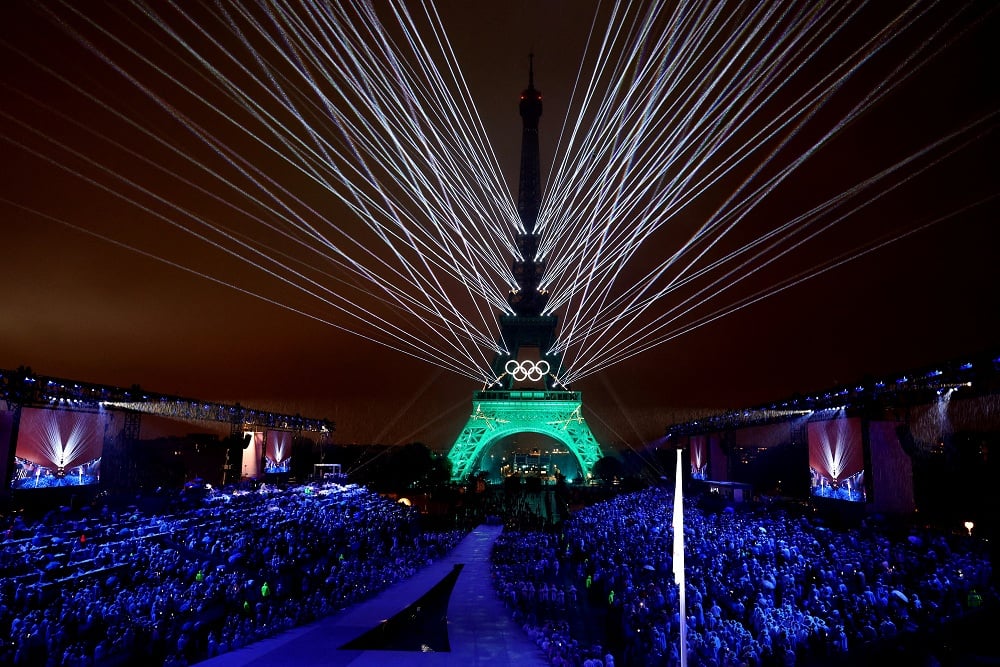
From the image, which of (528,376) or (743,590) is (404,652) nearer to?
(743,590)

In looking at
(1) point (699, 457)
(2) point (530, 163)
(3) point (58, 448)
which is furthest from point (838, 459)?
(2) point (530, 163)

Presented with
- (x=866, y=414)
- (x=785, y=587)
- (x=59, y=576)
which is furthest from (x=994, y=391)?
(x=59, y=576)

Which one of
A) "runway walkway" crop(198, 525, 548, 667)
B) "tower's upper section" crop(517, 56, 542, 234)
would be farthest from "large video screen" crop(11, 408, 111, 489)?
"tower's upper section" crop(517, 56, 542, 234)

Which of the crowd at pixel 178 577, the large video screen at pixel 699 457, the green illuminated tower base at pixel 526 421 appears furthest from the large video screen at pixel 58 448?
the large video screen at pixel 699 457

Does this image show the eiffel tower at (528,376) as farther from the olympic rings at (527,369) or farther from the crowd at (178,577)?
the crowd at (178,577)

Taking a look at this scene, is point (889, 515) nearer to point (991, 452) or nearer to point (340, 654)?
point (991, 452)
